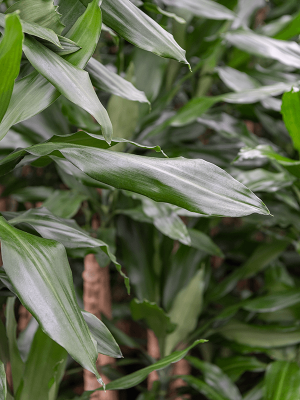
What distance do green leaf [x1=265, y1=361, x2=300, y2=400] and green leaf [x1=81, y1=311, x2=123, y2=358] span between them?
35 cm

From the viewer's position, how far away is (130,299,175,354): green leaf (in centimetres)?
72

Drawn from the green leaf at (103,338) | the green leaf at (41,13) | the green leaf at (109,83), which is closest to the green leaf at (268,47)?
the green leaf at (109,83)

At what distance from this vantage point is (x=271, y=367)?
0.75m

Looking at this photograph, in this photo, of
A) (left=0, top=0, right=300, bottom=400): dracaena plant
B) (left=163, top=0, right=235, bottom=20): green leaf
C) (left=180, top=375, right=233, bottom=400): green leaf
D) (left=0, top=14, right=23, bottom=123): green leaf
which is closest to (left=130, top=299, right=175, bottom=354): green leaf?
(left=0, top=0, right=300, bottom=400): dracaena plant

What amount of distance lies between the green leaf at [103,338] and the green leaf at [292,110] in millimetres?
409

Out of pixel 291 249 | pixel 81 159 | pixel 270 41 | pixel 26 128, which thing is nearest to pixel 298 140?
pixel 270 41

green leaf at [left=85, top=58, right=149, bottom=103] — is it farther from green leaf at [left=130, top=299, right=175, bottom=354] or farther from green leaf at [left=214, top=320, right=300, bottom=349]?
green leaf at [left=214, top=320, right=300, bottom=349]

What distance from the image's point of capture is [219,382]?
79cm

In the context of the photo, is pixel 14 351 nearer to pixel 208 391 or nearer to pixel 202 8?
pixel 208 391

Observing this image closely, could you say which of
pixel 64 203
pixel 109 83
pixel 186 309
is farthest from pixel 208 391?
pixel 109 83

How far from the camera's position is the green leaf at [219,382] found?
772 mm

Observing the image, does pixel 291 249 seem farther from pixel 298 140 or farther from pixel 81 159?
pixel 81 159

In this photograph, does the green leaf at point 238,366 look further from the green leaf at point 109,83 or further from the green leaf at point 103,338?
the green leaf at point 109,83

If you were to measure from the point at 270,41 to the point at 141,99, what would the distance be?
1.36 ft
